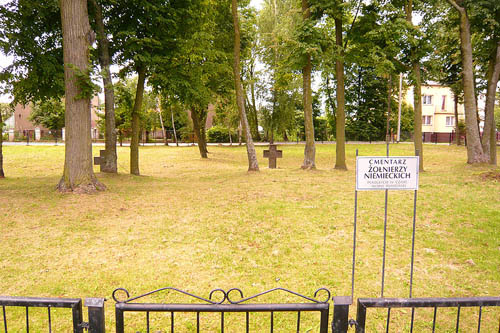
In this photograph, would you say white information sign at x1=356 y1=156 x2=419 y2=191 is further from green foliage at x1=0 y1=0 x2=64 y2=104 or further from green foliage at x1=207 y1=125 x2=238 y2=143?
green foliage at x1=207 y1=125 x2=238 y2=143

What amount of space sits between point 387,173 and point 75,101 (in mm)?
8777

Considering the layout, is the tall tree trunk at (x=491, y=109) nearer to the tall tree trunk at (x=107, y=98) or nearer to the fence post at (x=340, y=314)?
the tall tree trunk at (x=107, y=98)

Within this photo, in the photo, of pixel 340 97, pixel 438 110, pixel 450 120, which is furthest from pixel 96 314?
pixel 450 120

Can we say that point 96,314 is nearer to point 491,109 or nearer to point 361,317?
point 361,317

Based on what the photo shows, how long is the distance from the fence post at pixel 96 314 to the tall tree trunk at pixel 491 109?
19.1m

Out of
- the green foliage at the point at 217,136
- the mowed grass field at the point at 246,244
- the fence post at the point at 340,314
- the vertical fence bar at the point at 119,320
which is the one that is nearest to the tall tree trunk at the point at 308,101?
the mowed grass field at the point at 246,244

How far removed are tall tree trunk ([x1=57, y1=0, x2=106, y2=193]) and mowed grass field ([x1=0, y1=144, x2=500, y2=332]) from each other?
2.25 ft

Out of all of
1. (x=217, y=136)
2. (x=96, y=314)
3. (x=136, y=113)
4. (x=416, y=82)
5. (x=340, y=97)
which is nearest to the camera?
(x=96, y=314)

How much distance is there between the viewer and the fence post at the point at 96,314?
2281mm

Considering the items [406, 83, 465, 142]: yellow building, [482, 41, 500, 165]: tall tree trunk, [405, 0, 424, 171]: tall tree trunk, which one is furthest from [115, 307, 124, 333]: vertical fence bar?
[406, 83, 465, 142]: yellow building

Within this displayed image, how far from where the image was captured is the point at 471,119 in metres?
15.9

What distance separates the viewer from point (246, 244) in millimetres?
6504

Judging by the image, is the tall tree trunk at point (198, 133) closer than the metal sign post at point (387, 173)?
No

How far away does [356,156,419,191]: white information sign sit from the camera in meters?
4.03
